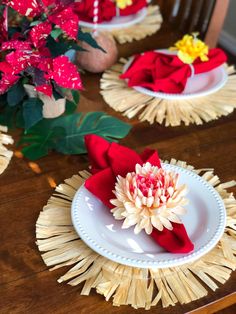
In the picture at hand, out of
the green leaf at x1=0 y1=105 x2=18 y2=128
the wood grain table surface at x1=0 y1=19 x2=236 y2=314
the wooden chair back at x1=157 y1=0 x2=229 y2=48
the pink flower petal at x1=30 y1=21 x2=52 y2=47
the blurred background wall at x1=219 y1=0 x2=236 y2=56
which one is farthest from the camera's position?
the blurred background wall at x1=219 y1=0 x2=236 y2=56

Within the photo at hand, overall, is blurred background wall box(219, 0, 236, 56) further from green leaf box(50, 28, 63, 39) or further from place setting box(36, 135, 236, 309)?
place setting box(36, 135, 236, 309)

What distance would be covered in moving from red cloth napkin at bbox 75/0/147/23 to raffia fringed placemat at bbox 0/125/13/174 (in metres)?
0.50

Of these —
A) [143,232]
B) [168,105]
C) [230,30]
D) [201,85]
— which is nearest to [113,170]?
[143,232]

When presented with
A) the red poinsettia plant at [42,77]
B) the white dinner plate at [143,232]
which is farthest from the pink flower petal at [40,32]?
the white dinner plate at [143,232]

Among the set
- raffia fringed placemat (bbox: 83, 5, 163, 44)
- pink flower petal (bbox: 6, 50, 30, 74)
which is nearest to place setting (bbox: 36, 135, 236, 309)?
pink flower petal (bbox: 6, 50, 30, 74)

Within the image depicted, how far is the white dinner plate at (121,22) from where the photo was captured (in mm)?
1487

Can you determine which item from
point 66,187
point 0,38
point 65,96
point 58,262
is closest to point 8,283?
point 58,262

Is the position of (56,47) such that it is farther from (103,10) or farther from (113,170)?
(103,10)

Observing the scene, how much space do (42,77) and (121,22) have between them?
57 cm

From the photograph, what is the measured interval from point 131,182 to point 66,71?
0.32m

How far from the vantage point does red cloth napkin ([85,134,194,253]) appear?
0.83m

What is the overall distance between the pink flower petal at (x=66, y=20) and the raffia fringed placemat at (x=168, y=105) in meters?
0.24

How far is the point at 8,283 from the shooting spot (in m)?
0.79

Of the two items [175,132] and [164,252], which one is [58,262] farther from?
[175,132]
